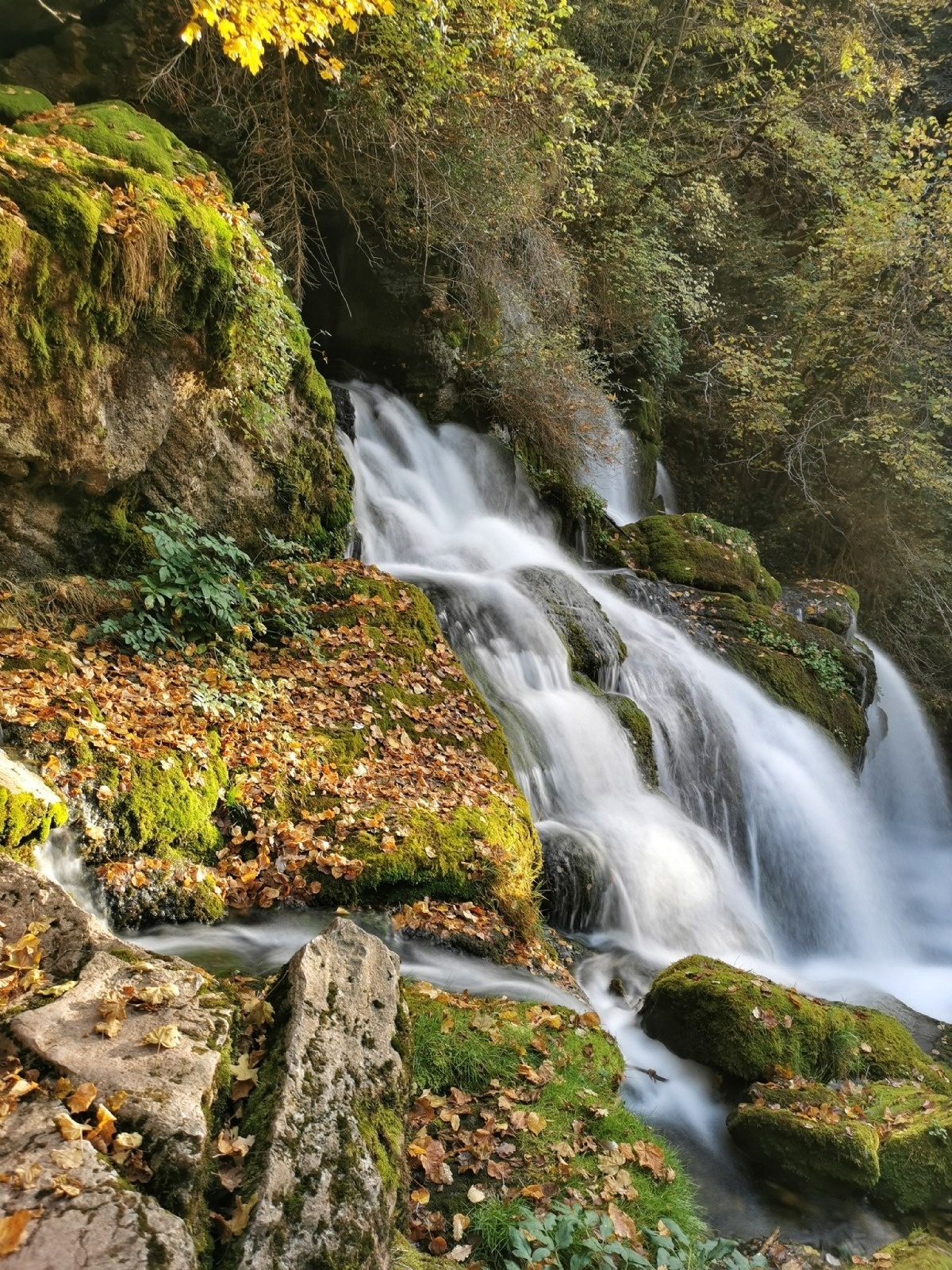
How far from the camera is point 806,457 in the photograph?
16.7m

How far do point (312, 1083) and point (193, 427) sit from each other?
5.59 meters

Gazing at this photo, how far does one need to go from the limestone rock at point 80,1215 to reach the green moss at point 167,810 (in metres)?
2.49

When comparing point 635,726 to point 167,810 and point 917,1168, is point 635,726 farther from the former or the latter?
point 167,810

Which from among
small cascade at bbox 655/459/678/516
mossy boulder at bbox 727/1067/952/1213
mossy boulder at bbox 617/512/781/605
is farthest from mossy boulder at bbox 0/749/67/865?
small cascade at bbox 655/459/678/516

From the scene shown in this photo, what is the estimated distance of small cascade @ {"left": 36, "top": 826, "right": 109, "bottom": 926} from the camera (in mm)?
4059

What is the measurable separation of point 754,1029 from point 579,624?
4.98 m

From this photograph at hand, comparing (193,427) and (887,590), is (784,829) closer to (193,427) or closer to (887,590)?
(193,427)

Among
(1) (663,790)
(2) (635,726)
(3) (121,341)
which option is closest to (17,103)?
(3) (121,341)

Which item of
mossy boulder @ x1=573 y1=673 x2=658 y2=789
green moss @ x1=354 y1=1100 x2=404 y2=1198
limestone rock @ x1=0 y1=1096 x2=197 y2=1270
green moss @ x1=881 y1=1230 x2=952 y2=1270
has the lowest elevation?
green moss @ x1=881 y1=1230 x2=952 y2=1270

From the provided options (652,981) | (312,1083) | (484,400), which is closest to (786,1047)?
(652,981)

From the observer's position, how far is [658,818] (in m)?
7.93

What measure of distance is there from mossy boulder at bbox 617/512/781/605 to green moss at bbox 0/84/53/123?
917cm

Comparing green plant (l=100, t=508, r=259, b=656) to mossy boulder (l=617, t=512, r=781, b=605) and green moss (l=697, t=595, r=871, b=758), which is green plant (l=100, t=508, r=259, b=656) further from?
mossy boulder (l=617, t=512, r=781, b=605)

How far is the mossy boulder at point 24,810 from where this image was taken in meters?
3.77
